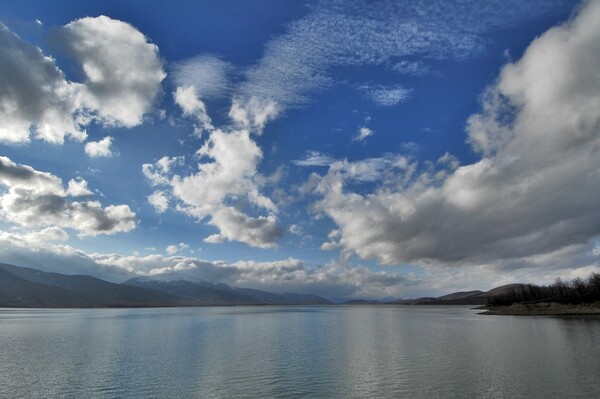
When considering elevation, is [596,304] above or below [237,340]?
above

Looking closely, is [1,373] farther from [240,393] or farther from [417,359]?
[417,359]

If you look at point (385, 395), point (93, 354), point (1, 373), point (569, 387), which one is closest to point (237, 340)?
point (93, 354)

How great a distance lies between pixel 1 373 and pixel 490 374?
70386 mm

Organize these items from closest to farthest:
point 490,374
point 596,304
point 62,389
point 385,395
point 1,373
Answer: point 385,395 → point 62,389 → point 490,374 → point 1,373 → point 596,304

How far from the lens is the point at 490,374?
172 feet

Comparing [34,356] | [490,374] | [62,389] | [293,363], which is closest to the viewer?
[62,389]

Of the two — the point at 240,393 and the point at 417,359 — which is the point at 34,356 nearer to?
the point at 240,393

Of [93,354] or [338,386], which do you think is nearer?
[338,386]

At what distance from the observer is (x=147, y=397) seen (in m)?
43.2

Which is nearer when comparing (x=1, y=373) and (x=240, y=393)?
(x=240, y=393)

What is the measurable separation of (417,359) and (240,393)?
35.0 m

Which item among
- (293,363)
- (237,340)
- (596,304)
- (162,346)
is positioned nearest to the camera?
(293,363)

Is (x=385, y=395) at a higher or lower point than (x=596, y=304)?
lower

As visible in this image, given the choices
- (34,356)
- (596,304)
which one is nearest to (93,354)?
(34,356)
